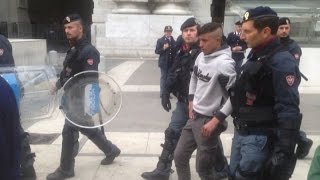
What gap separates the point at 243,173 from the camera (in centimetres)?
310

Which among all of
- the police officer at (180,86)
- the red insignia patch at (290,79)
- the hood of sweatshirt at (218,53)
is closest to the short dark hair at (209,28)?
the hood of sweatshirt at (218,53)

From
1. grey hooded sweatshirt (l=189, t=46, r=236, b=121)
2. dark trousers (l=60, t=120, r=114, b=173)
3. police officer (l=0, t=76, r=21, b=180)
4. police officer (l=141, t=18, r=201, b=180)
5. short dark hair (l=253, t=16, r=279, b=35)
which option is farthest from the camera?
dark trousers (l=60, t=120, r=114, b=173)

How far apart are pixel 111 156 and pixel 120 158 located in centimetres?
32

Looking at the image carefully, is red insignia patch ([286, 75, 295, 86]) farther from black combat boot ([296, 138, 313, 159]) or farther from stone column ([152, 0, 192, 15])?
stone column ([152, 0, 192, 15])

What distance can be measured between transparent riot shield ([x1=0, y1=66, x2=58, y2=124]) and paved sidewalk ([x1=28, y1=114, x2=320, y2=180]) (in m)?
0.60

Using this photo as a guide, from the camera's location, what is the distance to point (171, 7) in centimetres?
1942

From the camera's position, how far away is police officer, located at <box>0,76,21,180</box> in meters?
2.33

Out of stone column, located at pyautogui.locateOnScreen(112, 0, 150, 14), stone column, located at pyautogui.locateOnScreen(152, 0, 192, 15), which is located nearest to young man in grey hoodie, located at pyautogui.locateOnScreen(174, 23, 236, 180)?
stone column, located at pyautogui.locateOnScreen(152, 0, 192, 15)

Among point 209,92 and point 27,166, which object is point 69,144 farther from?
point 209,92

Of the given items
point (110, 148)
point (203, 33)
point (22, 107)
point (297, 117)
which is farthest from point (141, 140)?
point (297, 117)

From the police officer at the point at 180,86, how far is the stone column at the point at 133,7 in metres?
15.1

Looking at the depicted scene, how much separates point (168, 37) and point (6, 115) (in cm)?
729

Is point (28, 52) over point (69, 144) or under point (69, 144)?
under

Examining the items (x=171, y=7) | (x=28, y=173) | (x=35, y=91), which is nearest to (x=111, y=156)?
(x=28, y=173)
